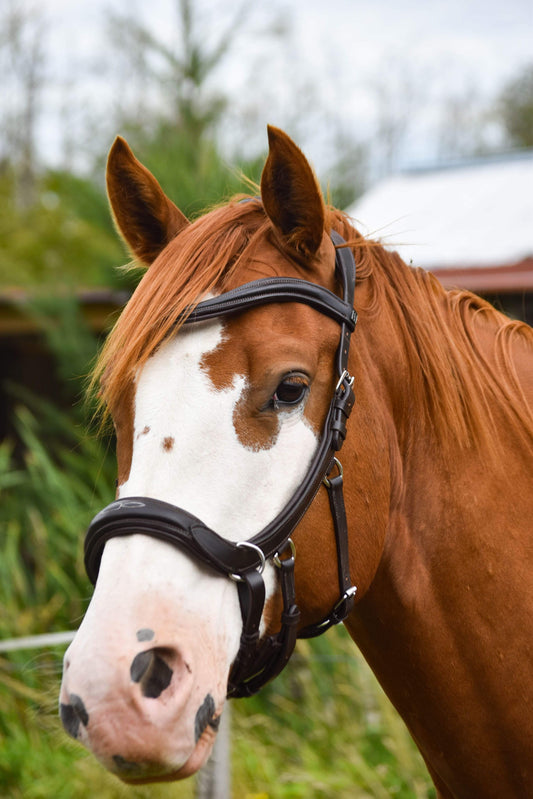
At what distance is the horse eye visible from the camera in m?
1.51

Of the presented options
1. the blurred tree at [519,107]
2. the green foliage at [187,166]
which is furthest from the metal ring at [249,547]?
the blurred tree at [519,107]

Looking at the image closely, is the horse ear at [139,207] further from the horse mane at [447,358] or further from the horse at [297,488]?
the horse mane at [447,358]

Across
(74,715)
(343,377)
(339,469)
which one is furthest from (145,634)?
(343,377)

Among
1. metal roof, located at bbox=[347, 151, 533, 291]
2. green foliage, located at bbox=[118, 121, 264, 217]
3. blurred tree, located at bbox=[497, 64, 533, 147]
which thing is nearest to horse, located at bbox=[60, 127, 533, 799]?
metal roof, located at bbox=[347, 151, 533, 291]

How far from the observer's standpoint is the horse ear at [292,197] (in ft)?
5.16

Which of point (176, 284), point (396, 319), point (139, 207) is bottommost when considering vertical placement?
point (396, 319)

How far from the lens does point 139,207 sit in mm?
1884

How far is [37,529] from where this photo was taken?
5.06m

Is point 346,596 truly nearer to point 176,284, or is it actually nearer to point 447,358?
point 447,358

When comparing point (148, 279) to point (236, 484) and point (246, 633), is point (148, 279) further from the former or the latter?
point (246, 633)

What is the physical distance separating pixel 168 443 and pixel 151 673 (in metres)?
0.43

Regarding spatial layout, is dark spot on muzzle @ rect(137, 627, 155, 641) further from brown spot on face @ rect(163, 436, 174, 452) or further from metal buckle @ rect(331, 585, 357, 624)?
metal buckle @ rect(331, 585, 357, 624)

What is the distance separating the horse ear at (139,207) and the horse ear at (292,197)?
34 cm

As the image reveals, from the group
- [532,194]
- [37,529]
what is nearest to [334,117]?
[532,194]
